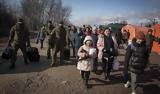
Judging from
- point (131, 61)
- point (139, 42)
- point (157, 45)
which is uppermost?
point (139, 42)

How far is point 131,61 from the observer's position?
8266mm

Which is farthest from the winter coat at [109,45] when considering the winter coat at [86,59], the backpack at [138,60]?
the backpack at [138,60]

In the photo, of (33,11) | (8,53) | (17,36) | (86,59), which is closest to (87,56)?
(86,59)

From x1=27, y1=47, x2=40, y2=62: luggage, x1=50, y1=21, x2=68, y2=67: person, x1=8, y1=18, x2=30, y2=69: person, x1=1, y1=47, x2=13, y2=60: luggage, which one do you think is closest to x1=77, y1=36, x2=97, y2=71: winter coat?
x1=50, y1=21, x2=68, y2=67: person

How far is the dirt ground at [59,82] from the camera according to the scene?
923 centimetres

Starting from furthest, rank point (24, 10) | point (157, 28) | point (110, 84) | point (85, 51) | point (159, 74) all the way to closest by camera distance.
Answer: point (24, 10) < point (157, 28) < point (159, 74) < point (110, 84) < point (85, 51)

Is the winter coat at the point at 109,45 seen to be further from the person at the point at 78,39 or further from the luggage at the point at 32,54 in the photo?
the luggage at the point at 32,54

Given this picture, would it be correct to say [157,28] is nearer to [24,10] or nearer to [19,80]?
[19,80]

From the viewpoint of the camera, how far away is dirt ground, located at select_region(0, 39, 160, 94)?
30.3ft

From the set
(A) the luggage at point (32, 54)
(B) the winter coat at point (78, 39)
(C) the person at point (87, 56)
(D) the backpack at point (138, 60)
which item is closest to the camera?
(D) the backpack at point (138, 60)

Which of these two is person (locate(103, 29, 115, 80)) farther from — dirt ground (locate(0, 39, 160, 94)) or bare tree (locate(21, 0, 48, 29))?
bare tree (locate(21, 0, 48, 29))

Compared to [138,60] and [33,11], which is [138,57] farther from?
[33,11]

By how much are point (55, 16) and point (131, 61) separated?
Result: 76.4m

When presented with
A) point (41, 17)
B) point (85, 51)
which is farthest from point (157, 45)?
point (41, 17)
